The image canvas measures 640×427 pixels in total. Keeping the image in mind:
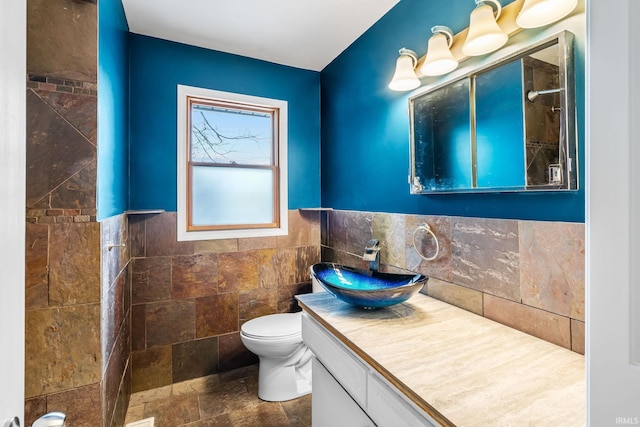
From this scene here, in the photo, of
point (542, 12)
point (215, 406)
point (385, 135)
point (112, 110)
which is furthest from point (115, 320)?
point (542, 12)

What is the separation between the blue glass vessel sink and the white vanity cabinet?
191 mm

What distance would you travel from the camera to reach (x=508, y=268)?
4.04ft

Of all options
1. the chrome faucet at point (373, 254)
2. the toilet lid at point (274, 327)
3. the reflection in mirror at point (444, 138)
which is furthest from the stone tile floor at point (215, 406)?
the reflection in mirror at point (444, 138)

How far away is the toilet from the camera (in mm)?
1973

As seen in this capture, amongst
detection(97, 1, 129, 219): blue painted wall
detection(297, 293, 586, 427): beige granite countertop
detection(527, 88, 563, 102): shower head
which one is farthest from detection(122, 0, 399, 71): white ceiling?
detection(297, 293, 586, 427): beige granite countertop

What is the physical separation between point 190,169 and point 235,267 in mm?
872

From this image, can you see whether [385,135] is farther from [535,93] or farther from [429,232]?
[535,93]

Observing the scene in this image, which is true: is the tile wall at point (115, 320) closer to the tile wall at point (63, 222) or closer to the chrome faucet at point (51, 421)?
the tile wall at point (63, 222)

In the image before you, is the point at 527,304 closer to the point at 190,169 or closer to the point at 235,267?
the point at 235,267

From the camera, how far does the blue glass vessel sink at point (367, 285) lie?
129 cm

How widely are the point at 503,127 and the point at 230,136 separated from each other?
2035 mm

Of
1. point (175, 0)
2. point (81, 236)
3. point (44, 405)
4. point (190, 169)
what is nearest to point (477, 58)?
point (175, 0)

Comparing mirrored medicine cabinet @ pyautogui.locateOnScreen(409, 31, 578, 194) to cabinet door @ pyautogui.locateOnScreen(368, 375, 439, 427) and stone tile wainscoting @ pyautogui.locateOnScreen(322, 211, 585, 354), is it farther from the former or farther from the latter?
cabinet door @ pyautogui.locateOnScreen(368, 375, 439, 427)

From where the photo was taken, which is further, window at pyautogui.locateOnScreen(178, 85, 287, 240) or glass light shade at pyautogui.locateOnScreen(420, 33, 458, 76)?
window at pyautogui.locateOnScreen(178, 85, 287, 240)
